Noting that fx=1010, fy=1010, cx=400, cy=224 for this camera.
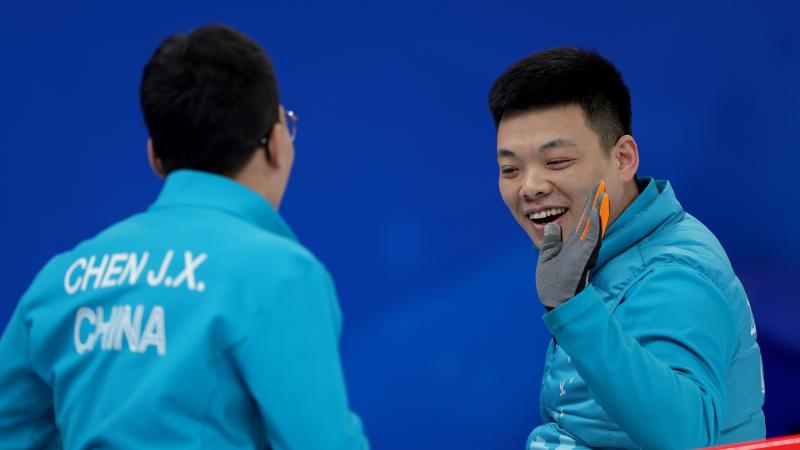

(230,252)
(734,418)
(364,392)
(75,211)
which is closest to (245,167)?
(230,252)

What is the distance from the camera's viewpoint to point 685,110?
233cm

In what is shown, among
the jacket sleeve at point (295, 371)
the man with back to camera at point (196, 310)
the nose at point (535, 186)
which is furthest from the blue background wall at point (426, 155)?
the jacket sleeve at point (295, 371)

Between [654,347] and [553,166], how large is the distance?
1.12ft

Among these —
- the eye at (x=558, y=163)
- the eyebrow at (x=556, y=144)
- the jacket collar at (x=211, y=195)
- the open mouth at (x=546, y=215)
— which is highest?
the eyebrow at (x=556, y=144)

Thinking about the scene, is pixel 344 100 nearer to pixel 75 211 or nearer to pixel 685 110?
pixel 75 211

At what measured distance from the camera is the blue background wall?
6.70ft

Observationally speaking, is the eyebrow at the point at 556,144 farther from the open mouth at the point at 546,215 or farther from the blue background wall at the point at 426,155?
the blue background wall at the point at 426,155

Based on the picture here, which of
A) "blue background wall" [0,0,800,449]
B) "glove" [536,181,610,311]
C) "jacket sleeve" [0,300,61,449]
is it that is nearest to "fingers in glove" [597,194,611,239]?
"glove" [536,181,610,311]

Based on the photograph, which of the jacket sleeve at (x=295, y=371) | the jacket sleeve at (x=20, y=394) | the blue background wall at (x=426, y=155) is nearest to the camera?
the jacket sleeve at (x=295, y=371)

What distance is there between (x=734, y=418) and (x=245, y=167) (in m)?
0.87

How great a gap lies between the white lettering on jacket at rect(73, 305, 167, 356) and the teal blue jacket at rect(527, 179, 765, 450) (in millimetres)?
535

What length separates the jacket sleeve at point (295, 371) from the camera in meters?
0.98

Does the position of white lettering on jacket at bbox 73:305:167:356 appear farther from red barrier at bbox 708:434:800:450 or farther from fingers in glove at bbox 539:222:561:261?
red barrier at bbox 708:434:800:450

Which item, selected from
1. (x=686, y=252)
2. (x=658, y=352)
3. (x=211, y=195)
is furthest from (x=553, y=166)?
(x=211, y=195)
